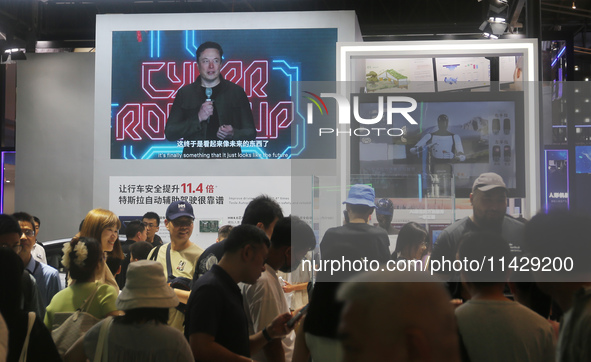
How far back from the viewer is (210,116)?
20.4 ft

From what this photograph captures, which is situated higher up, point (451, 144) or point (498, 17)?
point (498, 17)

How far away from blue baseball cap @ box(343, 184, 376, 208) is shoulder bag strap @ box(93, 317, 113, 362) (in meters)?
1.05

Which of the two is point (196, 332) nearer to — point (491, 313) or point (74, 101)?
point (491, 313)

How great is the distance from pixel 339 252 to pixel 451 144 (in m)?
0.90

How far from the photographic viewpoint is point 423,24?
934 cm

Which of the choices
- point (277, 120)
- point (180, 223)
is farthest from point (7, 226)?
point (277, 120)

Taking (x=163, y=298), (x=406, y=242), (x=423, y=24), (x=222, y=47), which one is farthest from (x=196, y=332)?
(x=423, y=24)

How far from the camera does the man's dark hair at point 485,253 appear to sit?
1781mm

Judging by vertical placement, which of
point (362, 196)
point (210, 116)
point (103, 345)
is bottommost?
point (103, 345)

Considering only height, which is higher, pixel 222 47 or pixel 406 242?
pixel 222 47

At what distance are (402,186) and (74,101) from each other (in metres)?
6.87

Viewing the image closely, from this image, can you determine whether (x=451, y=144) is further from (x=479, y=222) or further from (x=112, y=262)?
→ (x=112, y=262)

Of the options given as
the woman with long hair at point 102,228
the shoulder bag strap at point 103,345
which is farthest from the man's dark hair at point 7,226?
the shoulder bag strap at point 103,345

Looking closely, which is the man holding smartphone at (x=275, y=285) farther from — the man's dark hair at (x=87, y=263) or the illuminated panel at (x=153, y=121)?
the illuminated panel at (x=153, y=121)
